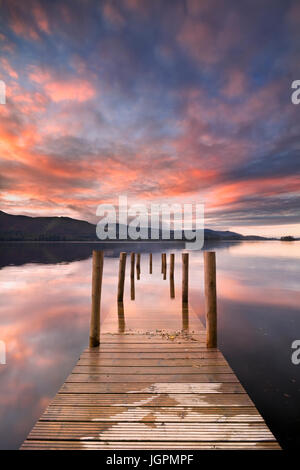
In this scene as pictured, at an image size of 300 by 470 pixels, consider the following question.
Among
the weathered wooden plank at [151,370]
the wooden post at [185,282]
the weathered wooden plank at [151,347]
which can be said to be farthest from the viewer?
the wooden post at [185,282]

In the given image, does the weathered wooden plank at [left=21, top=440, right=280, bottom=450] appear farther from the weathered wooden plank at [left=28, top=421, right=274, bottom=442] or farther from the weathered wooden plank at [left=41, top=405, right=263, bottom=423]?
the weathered wooden plank at [left=41, top=405, right=263, bottom=423]

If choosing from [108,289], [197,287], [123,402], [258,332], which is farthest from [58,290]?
[123,402]

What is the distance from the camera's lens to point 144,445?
3.11 m

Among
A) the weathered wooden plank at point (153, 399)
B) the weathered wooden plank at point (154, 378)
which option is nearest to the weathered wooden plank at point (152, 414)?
the weathered wooden plank at point (153, 399)

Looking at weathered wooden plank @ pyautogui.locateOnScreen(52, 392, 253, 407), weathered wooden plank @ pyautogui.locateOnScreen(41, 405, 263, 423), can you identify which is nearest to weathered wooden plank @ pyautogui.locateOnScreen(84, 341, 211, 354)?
weathered wooden plank @ pyautogui.locateOnScreen(52, 392, 253, 407)

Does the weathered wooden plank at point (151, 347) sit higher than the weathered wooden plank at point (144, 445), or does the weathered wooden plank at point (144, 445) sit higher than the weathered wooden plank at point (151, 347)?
the weathered wooden plank at point (144, 445)

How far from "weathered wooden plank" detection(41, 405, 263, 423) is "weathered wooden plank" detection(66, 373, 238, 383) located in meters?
0.83

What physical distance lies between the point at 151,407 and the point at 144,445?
0.74 metres

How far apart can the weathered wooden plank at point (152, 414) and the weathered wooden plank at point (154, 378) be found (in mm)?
831

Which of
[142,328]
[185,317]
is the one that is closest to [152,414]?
[142,328]

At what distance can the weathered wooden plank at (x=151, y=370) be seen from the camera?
4980 mm

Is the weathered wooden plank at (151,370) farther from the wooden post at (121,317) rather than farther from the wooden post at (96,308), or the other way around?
the wooden post at (121,317)

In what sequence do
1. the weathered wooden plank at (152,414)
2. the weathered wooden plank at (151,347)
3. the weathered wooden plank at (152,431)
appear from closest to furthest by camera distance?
1. the weathered wooden plank at (152,431)
2. the weathered wooden plank at (152,414)
3. the weathered wooden plank at (151,347)

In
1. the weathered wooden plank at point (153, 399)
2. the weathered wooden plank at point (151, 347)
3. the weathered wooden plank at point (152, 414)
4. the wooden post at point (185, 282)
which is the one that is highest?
the wooden post at point (185, 282)
